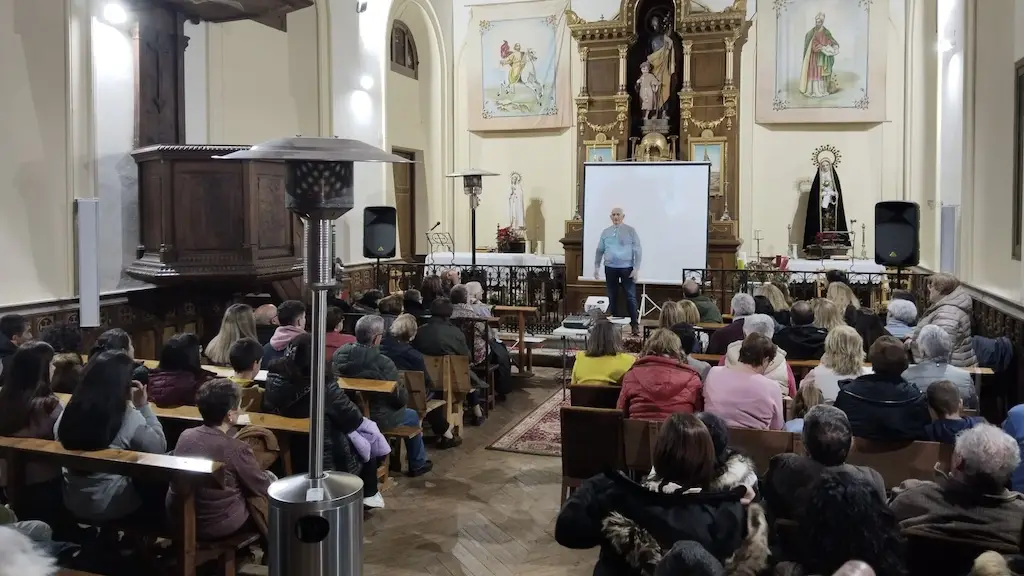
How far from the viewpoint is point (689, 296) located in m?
7.21

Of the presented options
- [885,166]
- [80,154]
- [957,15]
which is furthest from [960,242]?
[80,154]

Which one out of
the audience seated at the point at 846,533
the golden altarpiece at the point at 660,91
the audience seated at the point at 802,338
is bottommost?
the audience seated at the point at 846,533

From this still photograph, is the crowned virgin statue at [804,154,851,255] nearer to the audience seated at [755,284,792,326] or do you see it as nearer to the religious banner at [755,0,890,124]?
the religious banner at [755,0,890,124]

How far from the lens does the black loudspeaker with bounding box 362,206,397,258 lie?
32.6 ft

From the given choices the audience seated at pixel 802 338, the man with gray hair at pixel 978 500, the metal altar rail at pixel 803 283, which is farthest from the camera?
the metal altar rail at pixel 803 283

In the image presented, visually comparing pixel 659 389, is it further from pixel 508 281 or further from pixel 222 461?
pixel 508 281

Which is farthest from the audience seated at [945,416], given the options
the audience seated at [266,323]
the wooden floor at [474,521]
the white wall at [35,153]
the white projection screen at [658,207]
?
the white projection screen at [658,207]

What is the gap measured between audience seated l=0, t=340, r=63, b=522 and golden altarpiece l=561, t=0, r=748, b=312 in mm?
8583

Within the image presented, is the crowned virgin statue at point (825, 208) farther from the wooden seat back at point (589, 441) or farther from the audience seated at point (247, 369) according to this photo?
the audience seated at point (247, 369)

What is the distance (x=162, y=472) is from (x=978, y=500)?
8.65 ft

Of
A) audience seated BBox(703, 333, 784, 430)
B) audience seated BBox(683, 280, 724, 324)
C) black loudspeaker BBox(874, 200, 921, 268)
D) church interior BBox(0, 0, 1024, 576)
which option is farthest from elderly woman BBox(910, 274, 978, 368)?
audience seated BBox(703, 333, 784, 430)

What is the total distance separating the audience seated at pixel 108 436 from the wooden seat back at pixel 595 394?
2208 mm

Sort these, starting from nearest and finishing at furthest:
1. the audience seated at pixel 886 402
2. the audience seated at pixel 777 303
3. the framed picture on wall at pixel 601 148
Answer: the audience seated at pixel 886 402, the audience seated at pixel 777 303, the framed picture on wall at pixel 601 148

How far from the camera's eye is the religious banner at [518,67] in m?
13.1
